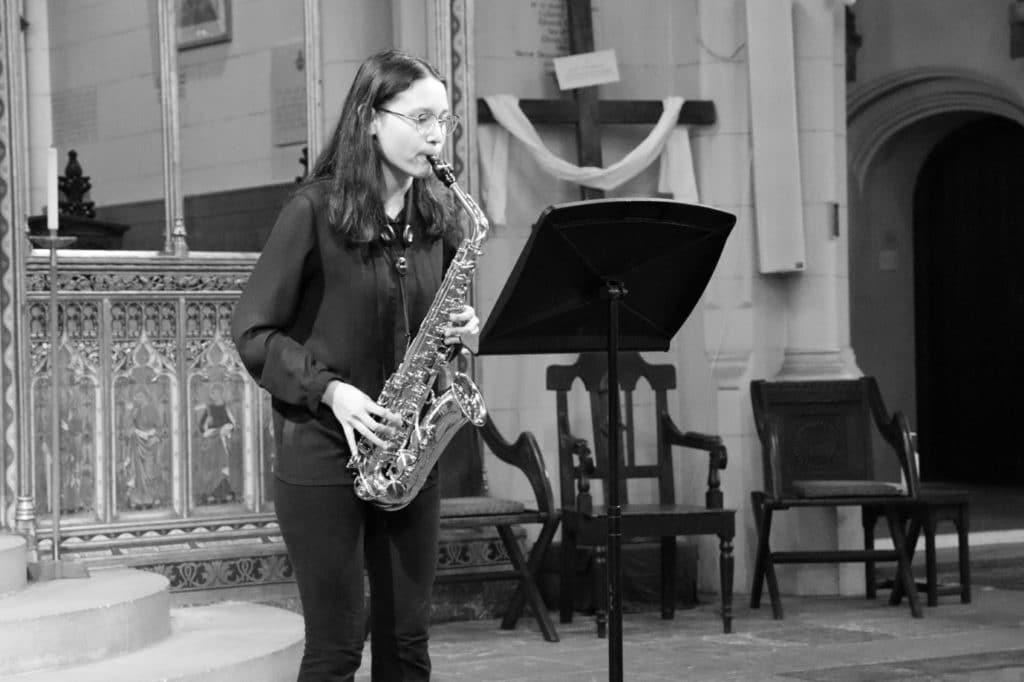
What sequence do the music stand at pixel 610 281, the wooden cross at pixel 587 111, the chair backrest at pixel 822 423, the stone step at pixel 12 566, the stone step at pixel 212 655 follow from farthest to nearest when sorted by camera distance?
the wooden cross at pixel 587 111, the chair backrest at pixel 822 423, the stone step at pixel 12 566, the stone step at pixel 212 655, the music stand at pixel 610 281

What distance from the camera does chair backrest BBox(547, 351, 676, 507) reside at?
6508mm

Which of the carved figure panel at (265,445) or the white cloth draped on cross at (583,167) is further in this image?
the white cloth draped on cross at (583,167)

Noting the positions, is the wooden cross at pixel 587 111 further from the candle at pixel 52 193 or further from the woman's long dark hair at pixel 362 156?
the woman's long dark hair at pixel 362 156

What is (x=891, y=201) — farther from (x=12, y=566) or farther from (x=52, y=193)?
(x=12, y=566)

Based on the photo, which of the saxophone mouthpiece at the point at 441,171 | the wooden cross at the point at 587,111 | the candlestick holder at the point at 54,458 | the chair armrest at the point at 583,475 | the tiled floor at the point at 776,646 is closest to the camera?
the saxophone mouthpiece at the point at 441,171

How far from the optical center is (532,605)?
615 cm

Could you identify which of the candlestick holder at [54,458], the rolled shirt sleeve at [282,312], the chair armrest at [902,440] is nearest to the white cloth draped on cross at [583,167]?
the chair armrest at [902,440]

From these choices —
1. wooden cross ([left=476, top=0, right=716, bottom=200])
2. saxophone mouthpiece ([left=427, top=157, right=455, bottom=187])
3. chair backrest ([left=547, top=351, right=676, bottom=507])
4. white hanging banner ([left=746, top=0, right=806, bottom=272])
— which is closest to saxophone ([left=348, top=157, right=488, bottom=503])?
saxophone mouthpiece ([left=427, top=157, right=455, bottom=187])

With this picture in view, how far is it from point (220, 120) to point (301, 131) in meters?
0.32

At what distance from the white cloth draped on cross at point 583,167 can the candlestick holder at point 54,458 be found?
72.0 inches

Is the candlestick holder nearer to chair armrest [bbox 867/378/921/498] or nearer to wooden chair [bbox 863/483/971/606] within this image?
chair armrest [bbox 867/378/921/498]

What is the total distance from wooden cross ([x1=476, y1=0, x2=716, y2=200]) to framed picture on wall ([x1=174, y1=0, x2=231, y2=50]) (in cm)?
102

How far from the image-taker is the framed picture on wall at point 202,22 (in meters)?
6.53

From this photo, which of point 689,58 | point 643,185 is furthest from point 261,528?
point 689,58
